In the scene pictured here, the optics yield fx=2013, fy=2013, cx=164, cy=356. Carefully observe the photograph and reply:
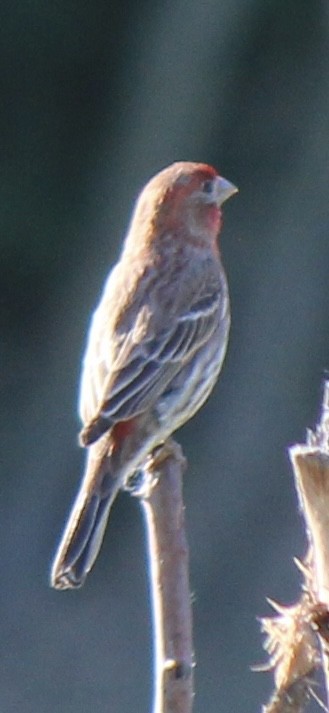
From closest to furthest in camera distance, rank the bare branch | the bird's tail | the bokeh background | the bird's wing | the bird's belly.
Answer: the bare branch < the bird's tail < the bird's wing < the bird's belly < the bokeh background

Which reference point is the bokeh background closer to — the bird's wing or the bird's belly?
the bird's belly

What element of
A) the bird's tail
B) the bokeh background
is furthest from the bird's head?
the bokeh background

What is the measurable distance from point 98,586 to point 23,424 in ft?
2.53

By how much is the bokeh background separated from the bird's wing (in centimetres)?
292

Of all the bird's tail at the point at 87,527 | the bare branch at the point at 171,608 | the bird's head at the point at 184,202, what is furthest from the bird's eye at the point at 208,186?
the bare branch at the point at 171,608

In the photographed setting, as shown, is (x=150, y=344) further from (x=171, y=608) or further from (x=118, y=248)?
(x=118, y=248)

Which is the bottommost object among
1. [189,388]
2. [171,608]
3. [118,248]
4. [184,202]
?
[171,608]

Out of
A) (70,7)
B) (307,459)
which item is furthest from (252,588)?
(307,459)

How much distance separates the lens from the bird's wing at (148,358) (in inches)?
156

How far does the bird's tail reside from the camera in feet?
11.3

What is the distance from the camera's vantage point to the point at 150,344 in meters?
4.31

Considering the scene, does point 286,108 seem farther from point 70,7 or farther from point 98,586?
point 98,586

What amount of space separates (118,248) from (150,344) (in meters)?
3.65

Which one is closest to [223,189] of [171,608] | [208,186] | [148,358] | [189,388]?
[208,186]
